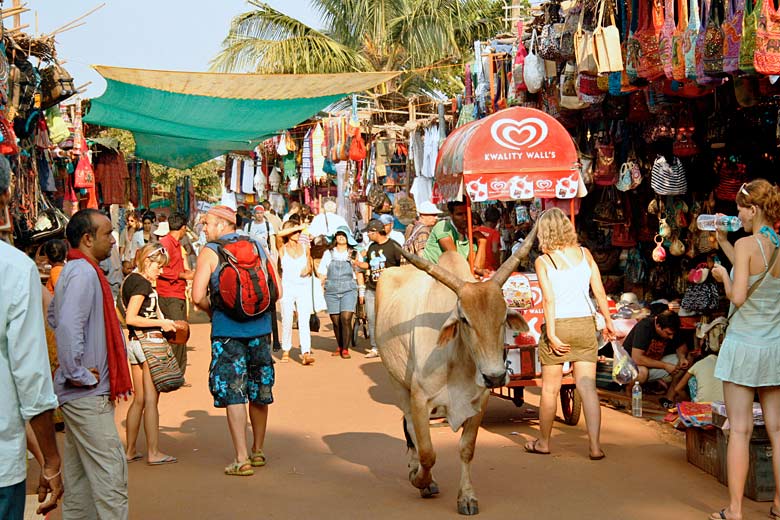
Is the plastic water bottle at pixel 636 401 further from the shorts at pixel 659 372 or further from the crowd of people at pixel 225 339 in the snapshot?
the shorts at pixel 659 372

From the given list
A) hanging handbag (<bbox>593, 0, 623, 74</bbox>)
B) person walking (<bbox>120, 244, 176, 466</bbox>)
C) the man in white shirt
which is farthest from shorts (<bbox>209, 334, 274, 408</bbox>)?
hanging handbag (<bbox>593, 0, 623, 74</bbox>)

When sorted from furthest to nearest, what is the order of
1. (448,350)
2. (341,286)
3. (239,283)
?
1. (341,286)
2. (239,283)
3. (448,350)

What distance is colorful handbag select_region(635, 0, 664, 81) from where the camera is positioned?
8281mm

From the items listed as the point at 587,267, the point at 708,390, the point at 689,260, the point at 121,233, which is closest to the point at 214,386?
A: the point at 587,267

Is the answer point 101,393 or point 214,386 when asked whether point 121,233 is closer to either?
point 214,386

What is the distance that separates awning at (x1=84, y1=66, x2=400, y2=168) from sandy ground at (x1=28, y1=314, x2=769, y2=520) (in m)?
4.36

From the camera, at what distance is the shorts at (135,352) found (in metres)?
7.70

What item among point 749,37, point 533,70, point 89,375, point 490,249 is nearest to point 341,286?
point 533,70

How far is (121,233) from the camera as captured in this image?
855 inches

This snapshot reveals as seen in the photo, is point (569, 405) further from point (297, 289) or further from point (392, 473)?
point (297, 289)

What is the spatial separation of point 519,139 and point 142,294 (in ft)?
12.9

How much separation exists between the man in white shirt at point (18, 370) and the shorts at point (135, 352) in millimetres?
4169

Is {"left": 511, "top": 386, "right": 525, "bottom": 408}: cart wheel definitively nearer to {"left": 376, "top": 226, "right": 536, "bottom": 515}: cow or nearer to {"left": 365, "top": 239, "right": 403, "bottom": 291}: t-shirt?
{"left": 376, "top": 226, "right": 536, "bottom": 515}: cow

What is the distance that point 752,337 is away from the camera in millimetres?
5777
